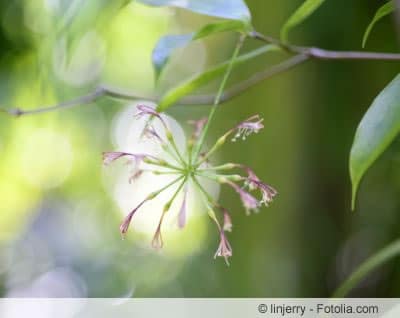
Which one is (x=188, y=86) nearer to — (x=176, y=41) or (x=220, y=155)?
(x=176, y=41)

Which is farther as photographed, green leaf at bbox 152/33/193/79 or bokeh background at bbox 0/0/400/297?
bokeh background at bbox 0/0/400/297

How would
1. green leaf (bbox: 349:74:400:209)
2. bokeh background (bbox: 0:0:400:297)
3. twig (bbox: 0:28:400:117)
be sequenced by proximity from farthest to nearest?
bokeh background (bbox: 0:0:400:297) < twig (bbox: 0:28:400:117) < green leaf (bbox: 349:74:400:209)

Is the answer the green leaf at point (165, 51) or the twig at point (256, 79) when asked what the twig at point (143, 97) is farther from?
the green leaf at point (165, 51)

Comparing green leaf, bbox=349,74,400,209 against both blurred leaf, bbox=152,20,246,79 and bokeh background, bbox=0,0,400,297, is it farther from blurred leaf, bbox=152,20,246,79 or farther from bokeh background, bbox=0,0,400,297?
bokeh background, bbox=0,0,400,297

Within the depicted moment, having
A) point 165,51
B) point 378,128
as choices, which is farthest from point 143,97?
point 378,128

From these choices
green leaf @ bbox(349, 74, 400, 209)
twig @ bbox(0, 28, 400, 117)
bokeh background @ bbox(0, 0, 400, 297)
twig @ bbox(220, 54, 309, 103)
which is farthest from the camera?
bokeh background @ bbox(0, 0, 400, 297)

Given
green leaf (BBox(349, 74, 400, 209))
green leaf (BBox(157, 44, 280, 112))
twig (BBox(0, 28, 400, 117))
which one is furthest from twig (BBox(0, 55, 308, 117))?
green leaf (BBox(349, 74, 400, 209))

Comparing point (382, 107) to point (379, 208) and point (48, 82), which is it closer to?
point (379, 208)
